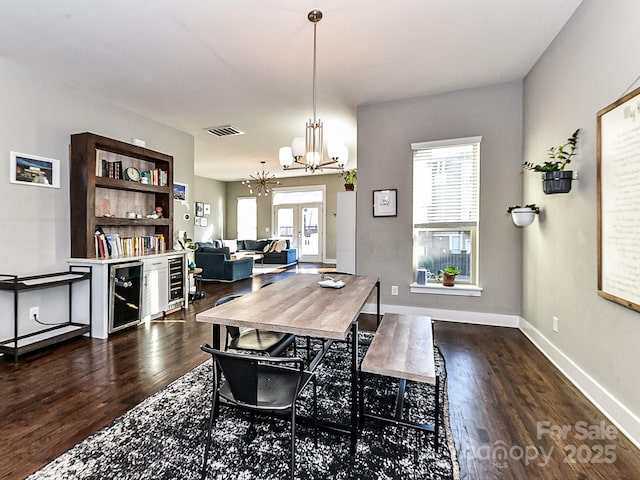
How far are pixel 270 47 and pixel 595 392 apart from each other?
12.0 ft

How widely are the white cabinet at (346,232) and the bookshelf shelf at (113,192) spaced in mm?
2502

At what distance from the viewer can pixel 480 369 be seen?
8.64 ft

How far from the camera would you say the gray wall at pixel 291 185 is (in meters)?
9.99

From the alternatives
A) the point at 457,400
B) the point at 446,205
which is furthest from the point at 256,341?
the point at 446,205

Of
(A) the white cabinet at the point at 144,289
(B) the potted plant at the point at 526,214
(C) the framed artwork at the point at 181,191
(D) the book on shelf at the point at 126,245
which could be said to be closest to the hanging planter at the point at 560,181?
(B) the potted plant at the point at 526,214

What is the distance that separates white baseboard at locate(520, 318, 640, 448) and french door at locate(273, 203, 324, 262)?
7.56 meters

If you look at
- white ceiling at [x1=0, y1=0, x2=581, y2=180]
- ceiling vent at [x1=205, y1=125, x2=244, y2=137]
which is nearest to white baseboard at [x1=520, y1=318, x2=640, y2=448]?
white ceiling at [x1=0, y1=0, x2=581, y2=180]

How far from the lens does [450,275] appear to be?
3.99 meters

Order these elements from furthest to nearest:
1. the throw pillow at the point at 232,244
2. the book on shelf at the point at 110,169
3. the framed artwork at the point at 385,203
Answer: the throw pillow at the point at 232,244 < the framed artwork at the point at 385,203 < the book on shelf at the point at 110,169

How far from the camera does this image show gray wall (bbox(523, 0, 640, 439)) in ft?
6.21

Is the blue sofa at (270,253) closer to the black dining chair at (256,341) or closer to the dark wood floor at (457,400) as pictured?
the dark wood floor at (457,400)

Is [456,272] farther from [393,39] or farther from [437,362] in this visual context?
[393,39]

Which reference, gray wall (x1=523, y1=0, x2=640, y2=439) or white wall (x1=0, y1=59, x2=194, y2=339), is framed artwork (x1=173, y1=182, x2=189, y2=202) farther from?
gray wall (x1=523, y1=0, x2=640, y2=439)

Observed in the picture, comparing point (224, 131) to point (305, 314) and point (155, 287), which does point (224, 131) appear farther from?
point (305, 314)
